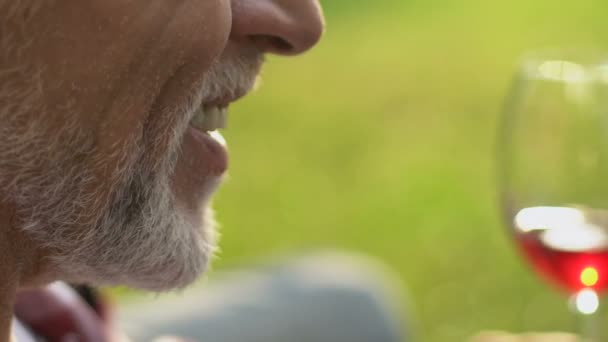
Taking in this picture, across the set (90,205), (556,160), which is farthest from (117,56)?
(556,160)

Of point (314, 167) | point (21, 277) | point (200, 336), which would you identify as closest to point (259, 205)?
point (314, 167)

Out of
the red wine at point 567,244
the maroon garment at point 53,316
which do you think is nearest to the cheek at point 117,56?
the maroon garment at point 53,316

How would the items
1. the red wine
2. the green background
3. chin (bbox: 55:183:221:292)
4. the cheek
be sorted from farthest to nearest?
the green background → the red wine → chin (bbox: 55:183:221:292) → the cheek

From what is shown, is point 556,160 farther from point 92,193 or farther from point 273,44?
point 92,193

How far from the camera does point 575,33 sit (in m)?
6.79

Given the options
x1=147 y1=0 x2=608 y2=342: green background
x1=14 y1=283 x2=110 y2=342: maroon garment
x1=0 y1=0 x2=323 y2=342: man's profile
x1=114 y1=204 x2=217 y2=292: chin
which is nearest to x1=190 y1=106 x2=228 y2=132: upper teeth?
x1=0 y1=0 x2=323 y2=342: man's profile

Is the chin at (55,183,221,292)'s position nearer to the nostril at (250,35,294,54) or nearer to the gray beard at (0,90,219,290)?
the gray beard at (0,90,219,290)

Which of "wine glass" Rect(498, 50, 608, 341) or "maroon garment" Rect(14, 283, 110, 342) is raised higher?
"wine glass" Rect(498, 50, 608, 341)

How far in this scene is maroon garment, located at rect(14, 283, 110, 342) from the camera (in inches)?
70.7

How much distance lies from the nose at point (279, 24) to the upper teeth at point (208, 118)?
10 cm

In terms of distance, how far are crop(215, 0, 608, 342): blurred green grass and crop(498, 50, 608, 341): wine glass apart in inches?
98.1

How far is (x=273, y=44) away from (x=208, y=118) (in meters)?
0.12

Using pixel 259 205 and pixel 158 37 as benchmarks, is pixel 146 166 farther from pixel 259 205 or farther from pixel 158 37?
pixel 259 205

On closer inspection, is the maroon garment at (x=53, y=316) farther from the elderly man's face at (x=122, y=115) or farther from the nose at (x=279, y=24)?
the nose at (x=279, y=24)
